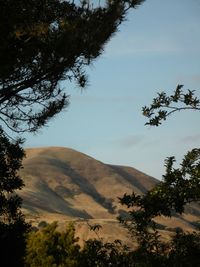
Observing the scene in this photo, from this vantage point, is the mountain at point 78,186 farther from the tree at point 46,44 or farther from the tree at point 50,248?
the tree at point 46,44

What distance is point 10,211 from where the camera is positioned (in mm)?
14258

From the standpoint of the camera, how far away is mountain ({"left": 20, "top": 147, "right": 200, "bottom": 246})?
394ft

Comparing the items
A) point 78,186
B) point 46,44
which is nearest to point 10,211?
point 46,44

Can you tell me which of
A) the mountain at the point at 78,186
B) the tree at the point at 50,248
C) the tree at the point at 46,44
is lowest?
the tree at the point at 50,248

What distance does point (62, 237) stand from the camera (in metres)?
20.1

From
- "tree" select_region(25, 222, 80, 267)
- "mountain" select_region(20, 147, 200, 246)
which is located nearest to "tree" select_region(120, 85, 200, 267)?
"tree" select_region(25, 222, 80, 267)

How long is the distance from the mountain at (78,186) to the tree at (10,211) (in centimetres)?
8435

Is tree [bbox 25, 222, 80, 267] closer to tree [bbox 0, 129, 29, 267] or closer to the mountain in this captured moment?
tree [bbox 0, 129, 29, 267]

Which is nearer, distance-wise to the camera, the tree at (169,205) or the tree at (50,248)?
the tree at (169,205)

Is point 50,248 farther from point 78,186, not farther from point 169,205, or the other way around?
point 78,186

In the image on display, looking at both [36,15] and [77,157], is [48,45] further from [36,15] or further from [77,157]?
[77,157]

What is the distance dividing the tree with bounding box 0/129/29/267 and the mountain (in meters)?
84.3

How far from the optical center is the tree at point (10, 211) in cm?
1378

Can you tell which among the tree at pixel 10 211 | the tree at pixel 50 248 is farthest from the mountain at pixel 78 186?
the tree at pixel 10 211
